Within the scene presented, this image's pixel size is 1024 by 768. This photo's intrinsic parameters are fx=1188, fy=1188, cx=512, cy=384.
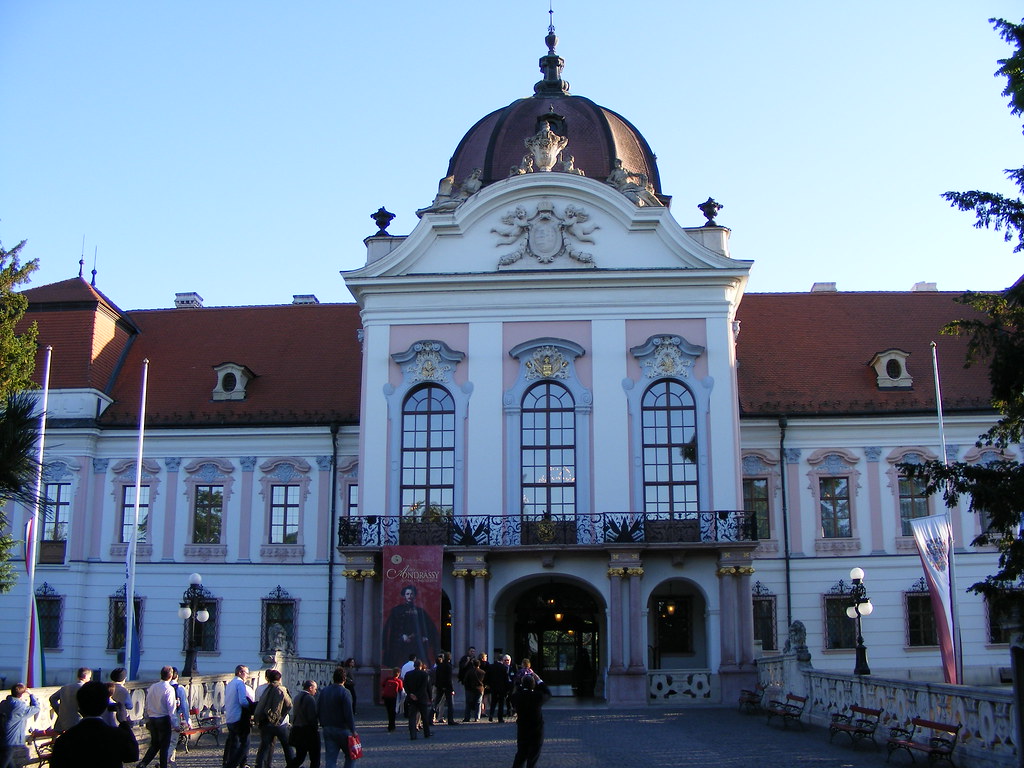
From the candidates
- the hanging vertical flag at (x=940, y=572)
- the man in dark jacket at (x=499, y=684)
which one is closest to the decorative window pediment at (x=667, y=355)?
the hanging vertical flag at (x=940, y=572)

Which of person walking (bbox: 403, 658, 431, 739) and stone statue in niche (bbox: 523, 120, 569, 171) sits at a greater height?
stone statue in niche (bbox: 523, 120, 569, 171)

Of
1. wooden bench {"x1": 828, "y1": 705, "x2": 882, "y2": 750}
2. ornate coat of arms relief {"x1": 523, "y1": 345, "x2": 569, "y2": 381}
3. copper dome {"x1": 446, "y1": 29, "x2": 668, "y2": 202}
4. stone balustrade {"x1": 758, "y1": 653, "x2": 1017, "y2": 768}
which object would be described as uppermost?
copper dome {"x1": 446, "y1": 29, "x2": 668, "y2": 202}

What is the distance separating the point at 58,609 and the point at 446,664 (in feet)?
50.3

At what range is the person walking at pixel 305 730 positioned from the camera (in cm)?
1327

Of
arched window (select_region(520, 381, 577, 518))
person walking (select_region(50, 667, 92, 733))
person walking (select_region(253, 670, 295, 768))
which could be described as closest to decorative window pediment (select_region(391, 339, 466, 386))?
arched window (select_region(520, 381, 577, 518))

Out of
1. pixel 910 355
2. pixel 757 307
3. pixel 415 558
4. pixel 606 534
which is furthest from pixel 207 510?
pixel 910 355

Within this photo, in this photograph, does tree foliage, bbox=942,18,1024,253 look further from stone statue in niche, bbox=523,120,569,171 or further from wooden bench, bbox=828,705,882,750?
stone statue in niche, bbox=523,120,569,171

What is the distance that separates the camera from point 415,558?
1121 inches

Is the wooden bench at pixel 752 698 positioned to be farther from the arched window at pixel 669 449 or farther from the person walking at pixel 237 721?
the person walking at pixel 237 721

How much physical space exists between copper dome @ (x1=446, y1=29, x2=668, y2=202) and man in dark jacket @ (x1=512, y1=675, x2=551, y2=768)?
20679mm

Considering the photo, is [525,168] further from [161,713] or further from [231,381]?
[161,713]

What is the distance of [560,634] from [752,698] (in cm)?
797

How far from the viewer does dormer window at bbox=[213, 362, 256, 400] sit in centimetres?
3584

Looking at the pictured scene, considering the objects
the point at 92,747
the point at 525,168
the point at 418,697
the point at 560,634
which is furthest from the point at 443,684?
the point at 92,747
